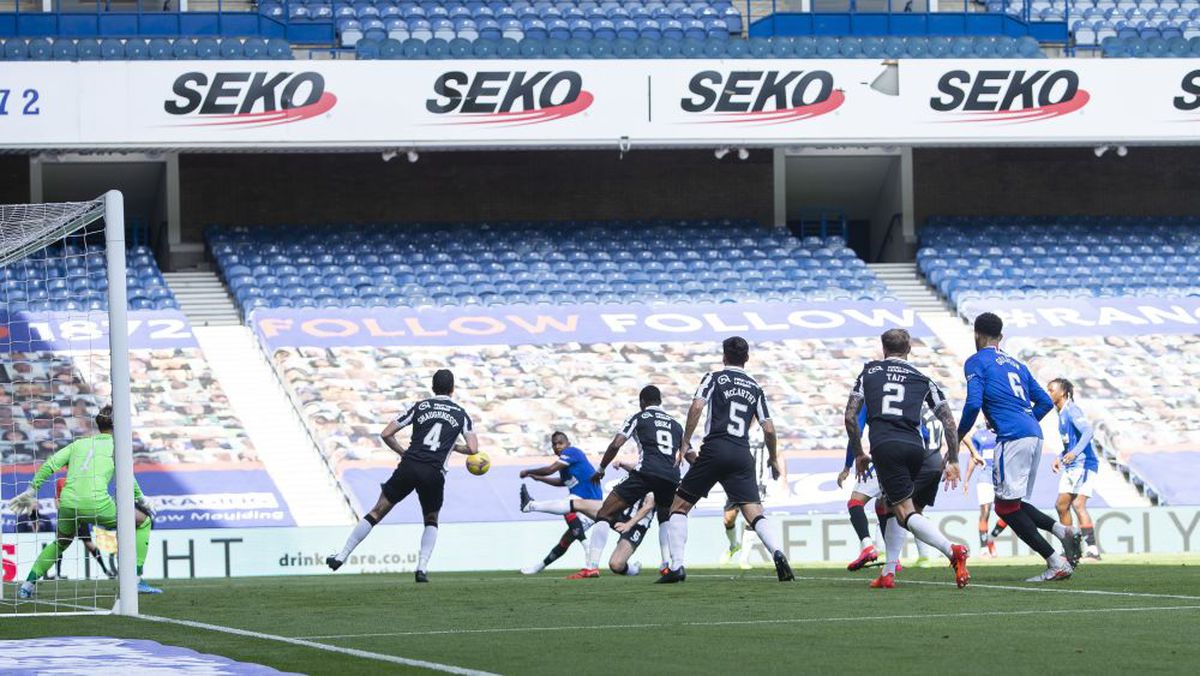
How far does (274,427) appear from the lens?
92.6 feet

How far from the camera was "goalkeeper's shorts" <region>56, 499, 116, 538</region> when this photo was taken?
15.8m

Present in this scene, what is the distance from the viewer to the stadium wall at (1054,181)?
3866cm

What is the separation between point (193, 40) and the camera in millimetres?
32250

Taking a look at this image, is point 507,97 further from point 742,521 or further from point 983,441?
point 742,521

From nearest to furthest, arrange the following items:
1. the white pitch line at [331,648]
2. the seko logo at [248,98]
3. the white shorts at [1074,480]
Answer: the white pitch line at [331,648]
the white shorts at [1074,480]
the seko logo at [248,98]

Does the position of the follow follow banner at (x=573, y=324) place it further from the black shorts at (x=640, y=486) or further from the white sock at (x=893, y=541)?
the white sock at (x=893, y=541)

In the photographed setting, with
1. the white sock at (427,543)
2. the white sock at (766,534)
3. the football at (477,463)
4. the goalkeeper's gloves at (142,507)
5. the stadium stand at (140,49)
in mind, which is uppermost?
the stadium stand at (140,49)

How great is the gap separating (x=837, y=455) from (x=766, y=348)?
4032 millimetres

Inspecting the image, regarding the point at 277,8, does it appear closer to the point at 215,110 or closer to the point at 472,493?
the point at 215,110

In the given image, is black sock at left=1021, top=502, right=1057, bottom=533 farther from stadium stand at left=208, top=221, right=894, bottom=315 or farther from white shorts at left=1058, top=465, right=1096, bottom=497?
stadium stand at left=208, top=221, right=894, bottom=315

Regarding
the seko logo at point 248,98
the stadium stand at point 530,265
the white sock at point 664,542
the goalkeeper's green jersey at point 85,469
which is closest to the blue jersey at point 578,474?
the white sock at point 664,542

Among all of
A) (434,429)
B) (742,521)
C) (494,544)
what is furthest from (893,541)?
→ (494,544)

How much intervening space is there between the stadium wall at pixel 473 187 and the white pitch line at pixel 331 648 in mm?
24424

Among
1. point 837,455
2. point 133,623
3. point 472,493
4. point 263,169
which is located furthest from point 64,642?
point 263,169
